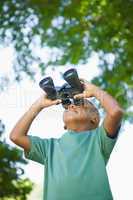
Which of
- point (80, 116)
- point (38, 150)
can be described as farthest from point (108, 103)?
point (38, 150)

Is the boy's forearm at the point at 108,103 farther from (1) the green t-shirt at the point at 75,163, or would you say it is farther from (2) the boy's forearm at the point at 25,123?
(2) the boy's forearm at the point at 25,123

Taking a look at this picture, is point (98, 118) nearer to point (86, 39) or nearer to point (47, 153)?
point (47, 153)

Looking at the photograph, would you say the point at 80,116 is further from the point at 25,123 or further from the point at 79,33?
the point at 79,33

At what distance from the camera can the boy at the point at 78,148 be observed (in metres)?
2.35

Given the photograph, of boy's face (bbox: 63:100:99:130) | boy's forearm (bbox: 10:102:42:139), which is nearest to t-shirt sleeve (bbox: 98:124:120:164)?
boy's face (bbox: 63:100:99:130)

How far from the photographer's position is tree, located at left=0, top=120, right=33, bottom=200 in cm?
753

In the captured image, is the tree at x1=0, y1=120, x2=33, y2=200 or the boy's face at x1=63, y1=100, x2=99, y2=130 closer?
the boy's face at x1=63, y1=100, x2=99, y2=130

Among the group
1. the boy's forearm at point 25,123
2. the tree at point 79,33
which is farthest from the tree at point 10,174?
the boy's forearm at point 25,123

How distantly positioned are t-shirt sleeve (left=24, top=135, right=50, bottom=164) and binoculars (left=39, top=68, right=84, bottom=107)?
0.20 m

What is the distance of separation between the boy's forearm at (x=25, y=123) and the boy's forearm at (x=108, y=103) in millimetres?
308

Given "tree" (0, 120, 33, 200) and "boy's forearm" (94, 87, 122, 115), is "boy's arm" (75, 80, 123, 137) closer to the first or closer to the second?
"boy's forearm" (94, 87, 122, 115)

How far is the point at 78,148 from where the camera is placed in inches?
96.5

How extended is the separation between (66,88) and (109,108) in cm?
22

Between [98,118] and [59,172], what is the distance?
385 millimetres
